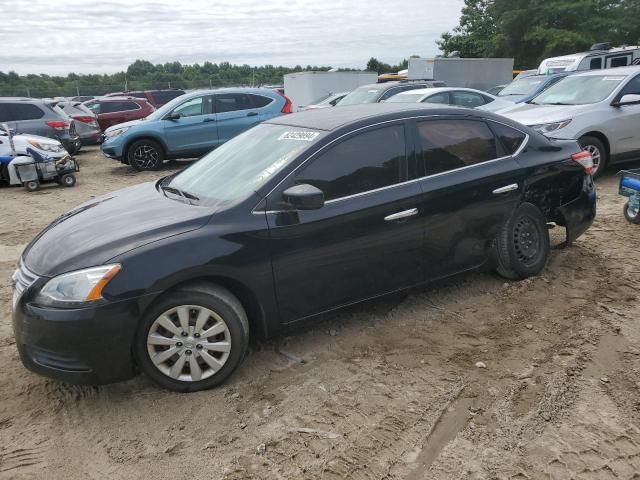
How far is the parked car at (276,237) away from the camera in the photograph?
3.13 meters

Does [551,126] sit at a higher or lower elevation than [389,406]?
higher

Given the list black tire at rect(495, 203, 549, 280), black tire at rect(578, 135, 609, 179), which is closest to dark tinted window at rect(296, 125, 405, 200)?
black tire at rect(495, 203, 549, 280)

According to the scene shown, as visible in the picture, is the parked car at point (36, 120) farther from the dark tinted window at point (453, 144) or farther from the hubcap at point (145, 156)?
the dark tinted window at point (453, 144)

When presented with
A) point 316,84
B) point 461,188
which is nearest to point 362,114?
point 461,188

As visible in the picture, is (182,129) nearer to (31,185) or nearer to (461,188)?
(31,185)

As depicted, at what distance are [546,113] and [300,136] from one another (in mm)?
5829

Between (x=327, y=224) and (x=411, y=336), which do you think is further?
(x=411, y=336)

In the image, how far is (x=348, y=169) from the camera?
3.83 meters

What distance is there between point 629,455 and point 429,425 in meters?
0.98

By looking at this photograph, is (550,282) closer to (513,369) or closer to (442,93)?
(513,369)

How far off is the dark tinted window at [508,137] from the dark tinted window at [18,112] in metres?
12.6

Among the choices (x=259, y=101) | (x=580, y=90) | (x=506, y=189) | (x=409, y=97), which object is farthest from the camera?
(x=259, y=101)

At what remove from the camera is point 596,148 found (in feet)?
27.0

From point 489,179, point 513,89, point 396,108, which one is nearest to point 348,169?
point 396,108
